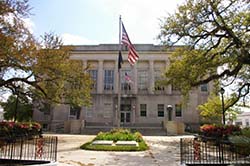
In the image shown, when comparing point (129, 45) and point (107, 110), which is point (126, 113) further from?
point (129, 45)

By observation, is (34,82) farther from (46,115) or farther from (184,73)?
(46,115)

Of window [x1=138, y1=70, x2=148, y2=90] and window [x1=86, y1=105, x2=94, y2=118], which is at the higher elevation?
window [x1=138, y1=70, x2=148, y2=90]

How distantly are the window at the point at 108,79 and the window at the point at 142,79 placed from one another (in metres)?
5.01

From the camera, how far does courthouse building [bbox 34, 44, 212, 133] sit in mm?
43969

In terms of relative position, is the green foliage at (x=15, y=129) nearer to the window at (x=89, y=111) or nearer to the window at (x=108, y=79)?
the window at (x=89, y=111)

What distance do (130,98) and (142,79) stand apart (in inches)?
173

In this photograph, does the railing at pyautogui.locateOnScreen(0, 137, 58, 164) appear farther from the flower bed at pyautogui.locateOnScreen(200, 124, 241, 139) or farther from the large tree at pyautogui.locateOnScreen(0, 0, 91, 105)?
the flower bed at pyautogui.locateOnScreen(200, 124, 241, 139)

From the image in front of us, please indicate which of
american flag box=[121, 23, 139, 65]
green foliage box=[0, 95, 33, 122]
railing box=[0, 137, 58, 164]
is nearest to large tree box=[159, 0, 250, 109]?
american flag box=[121, 23, 139, 65]

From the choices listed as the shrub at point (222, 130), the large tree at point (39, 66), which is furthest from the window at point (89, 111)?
the shrub at point (222, 130)

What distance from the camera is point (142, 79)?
153ft

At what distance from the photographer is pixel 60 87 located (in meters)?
23.4

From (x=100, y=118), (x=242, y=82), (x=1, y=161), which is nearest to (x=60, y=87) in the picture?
(x=1, y=161)

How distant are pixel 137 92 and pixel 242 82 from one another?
2416cm

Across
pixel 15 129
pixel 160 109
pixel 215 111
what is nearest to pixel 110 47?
pixel 160 109
